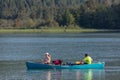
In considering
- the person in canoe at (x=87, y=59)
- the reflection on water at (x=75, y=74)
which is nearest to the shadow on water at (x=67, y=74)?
the reflection on water at (x=75, y=74)

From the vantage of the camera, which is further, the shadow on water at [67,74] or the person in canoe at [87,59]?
the person in canoe at [87,59]

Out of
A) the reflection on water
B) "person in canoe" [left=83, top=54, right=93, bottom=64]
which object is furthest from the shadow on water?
"person in canoe" [left=83, top=54, right=93, bottom=64]

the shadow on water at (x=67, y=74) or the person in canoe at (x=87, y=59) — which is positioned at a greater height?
the person in canoe at (x=87, y=59)

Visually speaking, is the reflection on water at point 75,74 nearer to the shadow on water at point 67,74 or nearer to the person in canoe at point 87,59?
the shadow on water at point 67,74

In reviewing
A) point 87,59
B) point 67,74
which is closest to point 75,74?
point 67,74

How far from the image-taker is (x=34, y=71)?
56.4 m

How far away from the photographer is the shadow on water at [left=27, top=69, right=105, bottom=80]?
50.5 m

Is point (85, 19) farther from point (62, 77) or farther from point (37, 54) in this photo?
point (62, 77)

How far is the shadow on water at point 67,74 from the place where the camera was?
166 ft

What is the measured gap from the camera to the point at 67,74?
53.8m

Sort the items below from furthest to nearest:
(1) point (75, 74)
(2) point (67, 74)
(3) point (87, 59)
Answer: (3) point (87, 59)
(2) point (67, 74)
(1) point (75, 74)

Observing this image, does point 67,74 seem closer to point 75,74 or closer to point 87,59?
point 75,74

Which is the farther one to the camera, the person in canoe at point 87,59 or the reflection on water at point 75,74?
the person in canoe at point 87,59

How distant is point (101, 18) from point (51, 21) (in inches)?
594
